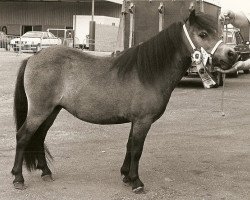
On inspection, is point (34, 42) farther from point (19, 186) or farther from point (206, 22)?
point (206, 22)

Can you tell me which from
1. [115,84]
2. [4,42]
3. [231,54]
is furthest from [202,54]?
[4,42]

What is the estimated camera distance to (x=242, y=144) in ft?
26.5

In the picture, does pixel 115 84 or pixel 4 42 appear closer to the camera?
pixel 115 84

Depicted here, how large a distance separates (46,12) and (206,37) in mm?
45492

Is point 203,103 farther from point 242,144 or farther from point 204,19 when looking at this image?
point 204,19

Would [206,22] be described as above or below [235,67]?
above

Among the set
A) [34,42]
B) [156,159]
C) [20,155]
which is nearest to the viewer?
[20,155]

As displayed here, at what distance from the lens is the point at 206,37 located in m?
5.19

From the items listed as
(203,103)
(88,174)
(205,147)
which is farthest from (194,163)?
(203,103)

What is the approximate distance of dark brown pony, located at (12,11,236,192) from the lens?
17.4 feet

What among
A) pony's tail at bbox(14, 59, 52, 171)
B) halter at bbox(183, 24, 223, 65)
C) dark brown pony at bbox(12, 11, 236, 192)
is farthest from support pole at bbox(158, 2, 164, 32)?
halter at bbox(183, 24, 223, 65)

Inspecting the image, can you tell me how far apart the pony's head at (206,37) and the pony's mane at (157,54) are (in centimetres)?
15

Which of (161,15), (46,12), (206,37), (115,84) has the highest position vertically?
(46,12)

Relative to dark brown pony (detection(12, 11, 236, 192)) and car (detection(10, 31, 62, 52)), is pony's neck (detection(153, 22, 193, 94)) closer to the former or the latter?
dark brown pony (detection(12, 11, 236, 192))
